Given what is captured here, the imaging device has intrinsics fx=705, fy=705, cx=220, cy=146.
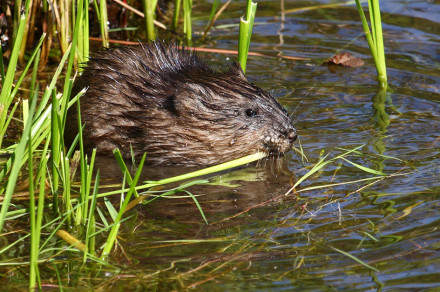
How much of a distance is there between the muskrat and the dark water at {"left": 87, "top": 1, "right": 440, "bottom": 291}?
246mm

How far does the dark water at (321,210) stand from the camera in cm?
313

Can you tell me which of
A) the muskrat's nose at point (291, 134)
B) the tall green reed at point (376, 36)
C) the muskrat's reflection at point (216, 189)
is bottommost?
the muskrat's reflection at point (216, 189)

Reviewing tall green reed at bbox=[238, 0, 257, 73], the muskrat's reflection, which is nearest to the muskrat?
the muskrat's reflection

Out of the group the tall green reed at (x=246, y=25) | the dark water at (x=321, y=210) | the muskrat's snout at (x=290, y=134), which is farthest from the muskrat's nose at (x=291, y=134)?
the tall green reed at (x=246, y=25)

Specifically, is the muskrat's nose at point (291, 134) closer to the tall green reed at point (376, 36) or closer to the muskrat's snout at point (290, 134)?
the muskrat's snout at point (290, 134)

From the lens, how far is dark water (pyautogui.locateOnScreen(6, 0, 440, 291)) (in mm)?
3129

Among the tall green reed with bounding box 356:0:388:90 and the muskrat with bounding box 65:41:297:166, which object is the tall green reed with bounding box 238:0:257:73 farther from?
the tall green reed with bounding box 356:0:388:90

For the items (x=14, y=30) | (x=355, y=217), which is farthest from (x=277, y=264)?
(x=14, y=30)

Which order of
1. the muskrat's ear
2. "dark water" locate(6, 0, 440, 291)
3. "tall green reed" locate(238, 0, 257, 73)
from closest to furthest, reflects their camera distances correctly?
"dark water" locate(6, 0, 440, 291) → "tall green reed" locate(238, 0, 257, 73) → the muskrat's ear

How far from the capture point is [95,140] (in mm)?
4875

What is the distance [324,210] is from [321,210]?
2 cm

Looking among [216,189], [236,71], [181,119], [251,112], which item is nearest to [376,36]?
[236,71]

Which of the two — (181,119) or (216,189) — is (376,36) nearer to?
(181,119)

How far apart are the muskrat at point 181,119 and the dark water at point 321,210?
0.80 feet
